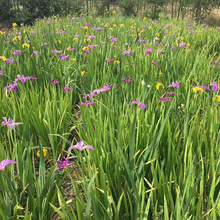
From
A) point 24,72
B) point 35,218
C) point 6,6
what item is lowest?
point 35,218

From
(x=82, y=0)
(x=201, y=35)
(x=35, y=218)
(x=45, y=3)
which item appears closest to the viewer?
(x=35, y=218)

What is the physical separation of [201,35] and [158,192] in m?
4.21

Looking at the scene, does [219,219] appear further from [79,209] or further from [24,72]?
[24,72]

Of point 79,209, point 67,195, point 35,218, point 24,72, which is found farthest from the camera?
point 24,72

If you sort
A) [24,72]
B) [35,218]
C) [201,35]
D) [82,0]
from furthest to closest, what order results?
[82,0] → [201,35] → [24,72] → [35,218]

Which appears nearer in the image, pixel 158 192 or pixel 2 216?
pixel 2 216

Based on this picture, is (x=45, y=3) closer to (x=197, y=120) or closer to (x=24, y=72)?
(x=24, y=72)

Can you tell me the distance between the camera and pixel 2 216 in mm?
820

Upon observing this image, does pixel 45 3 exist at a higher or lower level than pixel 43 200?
higher

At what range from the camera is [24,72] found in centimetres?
216

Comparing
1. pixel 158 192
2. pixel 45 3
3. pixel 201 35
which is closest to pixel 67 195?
pixel 158 192

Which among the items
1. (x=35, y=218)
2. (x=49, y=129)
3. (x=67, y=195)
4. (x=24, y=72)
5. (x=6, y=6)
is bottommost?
(x=67, y=195)

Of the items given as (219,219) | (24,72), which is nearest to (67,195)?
(219,219)

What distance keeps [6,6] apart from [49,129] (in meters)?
16.3
